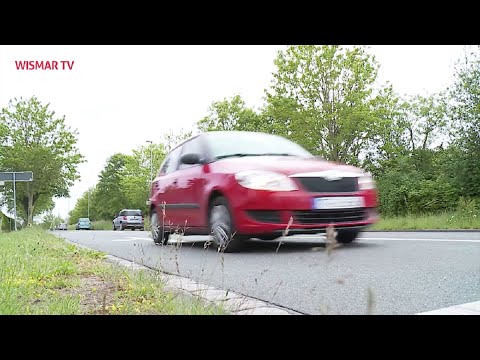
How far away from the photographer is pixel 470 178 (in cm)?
203

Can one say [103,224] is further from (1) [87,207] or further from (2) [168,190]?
(2) [168,190]

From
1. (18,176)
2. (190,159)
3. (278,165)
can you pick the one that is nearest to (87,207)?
(18,176)

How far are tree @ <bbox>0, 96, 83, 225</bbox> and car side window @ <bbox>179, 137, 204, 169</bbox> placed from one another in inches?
20.3

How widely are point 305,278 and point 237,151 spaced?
0.71 m

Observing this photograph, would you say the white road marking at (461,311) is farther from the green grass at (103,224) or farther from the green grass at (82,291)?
the green grass at (103,224)

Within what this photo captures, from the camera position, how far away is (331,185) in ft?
5.86

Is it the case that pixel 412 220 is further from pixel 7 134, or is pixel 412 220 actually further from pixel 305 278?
pixel 7 134

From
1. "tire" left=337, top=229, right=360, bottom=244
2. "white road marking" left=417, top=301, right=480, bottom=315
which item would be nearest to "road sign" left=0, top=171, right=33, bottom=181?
"tire" left=337, top=229, right=360, bottom=244

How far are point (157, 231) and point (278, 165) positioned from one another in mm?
944

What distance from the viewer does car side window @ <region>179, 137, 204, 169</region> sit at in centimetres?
218

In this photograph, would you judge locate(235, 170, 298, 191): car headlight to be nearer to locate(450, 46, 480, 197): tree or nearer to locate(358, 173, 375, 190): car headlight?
locate(358, 173, 375, 190): car headlight

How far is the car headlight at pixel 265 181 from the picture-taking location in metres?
1.91

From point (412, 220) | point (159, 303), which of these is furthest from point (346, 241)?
point (159, 303)
